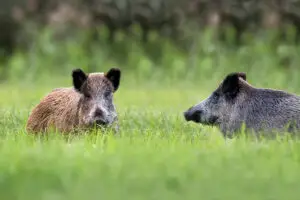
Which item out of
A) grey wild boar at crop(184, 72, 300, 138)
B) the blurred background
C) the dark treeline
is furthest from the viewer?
the dark treeline

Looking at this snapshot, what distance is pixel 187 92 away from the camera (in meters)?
16.3

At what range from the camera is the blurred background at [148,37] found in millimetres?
18062

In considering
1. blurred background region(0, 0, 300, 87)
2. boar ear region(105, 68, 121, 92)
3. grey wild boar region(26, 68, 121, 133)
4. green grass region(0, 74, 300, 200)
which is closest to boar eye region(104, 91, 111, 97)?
grey wild boar region(26, 68, 121, 133)

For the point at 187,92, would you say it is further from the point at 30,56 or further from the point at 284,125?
the point at 284,125

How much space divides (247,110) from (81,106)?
5.95 feet

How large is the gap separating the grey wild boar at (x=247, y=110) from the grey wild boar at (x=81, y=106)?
0.98m

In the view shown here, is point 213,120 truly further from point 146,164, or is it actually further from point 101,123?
point 146,164

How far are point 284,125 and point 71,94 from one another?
2.66m

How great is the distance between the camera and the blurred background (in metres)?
18.1

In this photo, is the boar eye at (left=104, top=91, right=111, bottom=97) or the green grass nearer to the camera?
the green grass

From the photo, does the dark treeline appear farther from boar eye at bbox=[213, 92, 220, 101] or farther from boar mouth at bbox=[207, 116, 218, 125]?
boar mouth at bbox=[207, 116, 218, 125]

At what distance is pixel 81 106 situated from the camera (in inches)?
382

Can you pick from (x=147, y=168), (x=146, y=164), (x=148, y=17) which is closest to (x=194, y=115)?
(x=146, y=164)

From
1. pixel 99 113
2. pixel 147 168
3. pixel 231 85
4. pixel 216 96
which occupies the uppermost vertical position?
pixel 231 85
